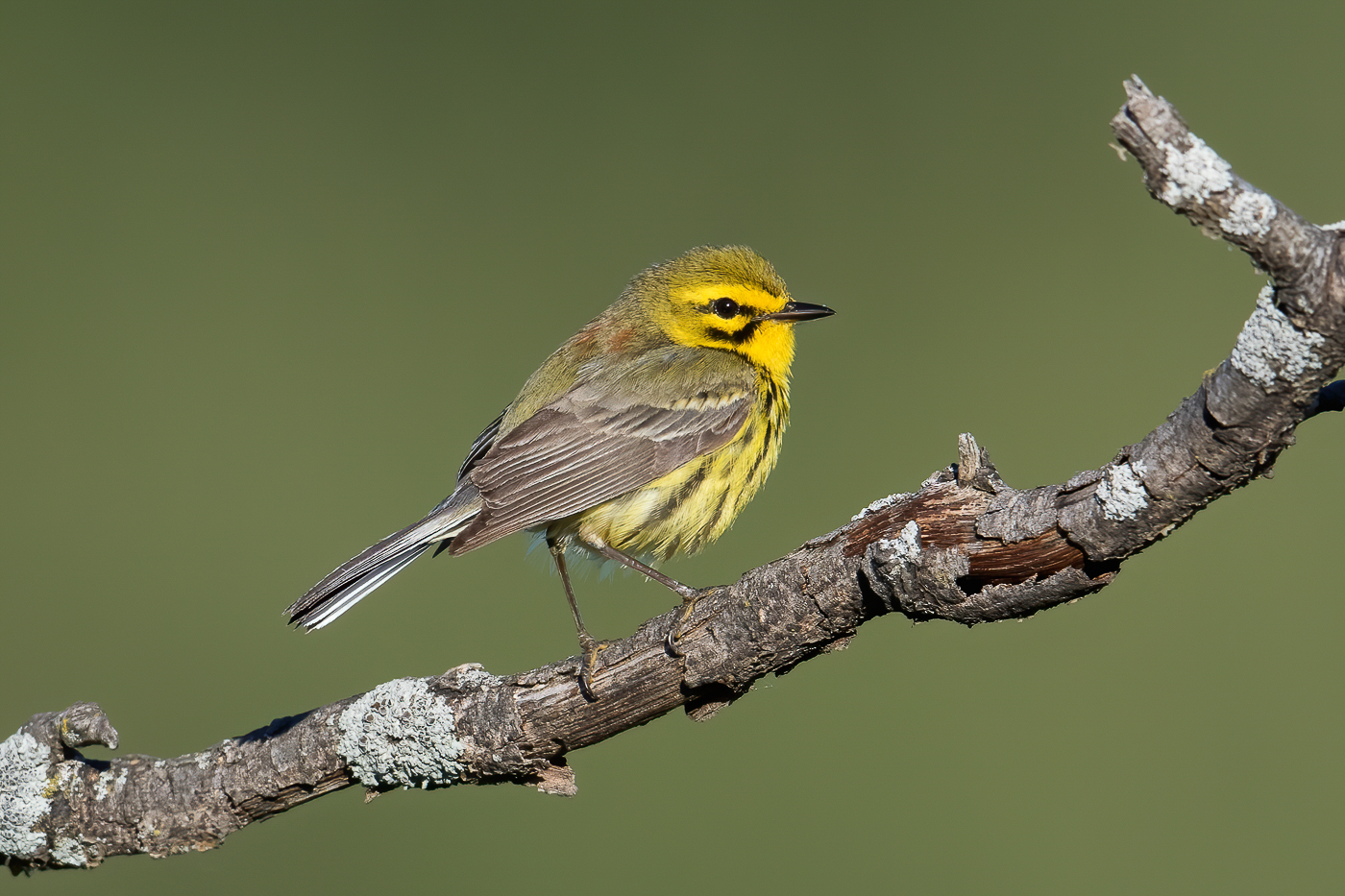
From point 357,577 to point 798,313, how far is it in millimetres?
2365

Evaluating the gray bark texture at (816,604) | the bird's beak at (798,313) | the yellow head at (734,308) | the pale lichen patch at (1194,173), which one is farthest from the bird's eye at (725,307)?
the pale lichen patch at (1194,173)

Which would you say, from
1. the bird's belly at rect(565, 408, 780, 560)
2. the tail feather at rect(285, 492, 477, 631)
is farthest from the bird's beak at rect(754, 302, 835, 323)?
the tail feather at rect(285, 492, 477, 631)

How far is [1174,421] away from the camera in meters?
2.43

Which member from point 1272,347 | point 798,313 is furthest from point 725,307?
point 1272,347

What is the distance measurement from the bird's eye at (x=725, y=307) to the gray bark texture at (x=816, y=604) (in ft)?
6.71

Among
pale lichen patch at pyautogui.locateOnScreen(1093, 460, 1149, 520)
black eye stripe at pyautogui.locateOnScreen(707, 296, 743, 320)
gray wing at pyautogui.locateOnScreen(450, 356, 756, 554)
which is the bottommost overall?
pale lichen patch at pyautogui.locateOnScreen(1093, 460, 1149, 520)

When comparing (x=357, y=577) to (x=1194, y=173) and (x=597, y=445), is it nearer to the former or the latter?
(x=597, y=445)

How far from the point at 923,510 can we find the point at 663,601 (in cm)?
349

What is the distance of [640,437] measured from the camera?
4664mm

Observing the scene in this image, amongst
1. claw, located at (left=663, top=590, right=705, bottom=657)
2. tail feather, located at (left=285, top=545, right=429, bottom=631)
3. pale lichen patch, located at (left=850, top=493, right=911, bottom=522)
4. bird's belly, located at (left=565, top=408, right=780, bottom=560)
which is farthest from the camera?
bird's belly, located at (left=565, top=408, right=780, bottom=560)

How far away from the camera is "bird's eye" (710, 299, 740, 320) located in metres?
5.21

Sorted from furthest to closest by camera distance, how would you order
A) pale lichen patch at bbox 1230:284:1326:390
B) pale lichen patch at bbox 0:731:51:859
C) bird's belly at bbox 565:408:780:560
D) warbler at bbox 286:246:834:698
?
bird's belly at bbox 565:408:780:560 < warbler at bbox 286:246:834:698 < pale lichen patch at bbox 0:731:51:859 < pale lichen patch at bbox 1230:284:1326:390

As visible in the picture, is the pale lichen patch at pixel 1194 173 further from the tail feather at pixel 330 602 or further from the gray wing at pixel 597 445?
the tail feather at pixel 330 602

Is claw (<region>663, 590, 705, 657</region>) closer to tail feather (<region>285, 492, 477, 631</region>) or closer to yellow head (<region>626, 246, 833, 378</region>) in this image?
tail feather (<region>285, 492, 477, 631</region>)
